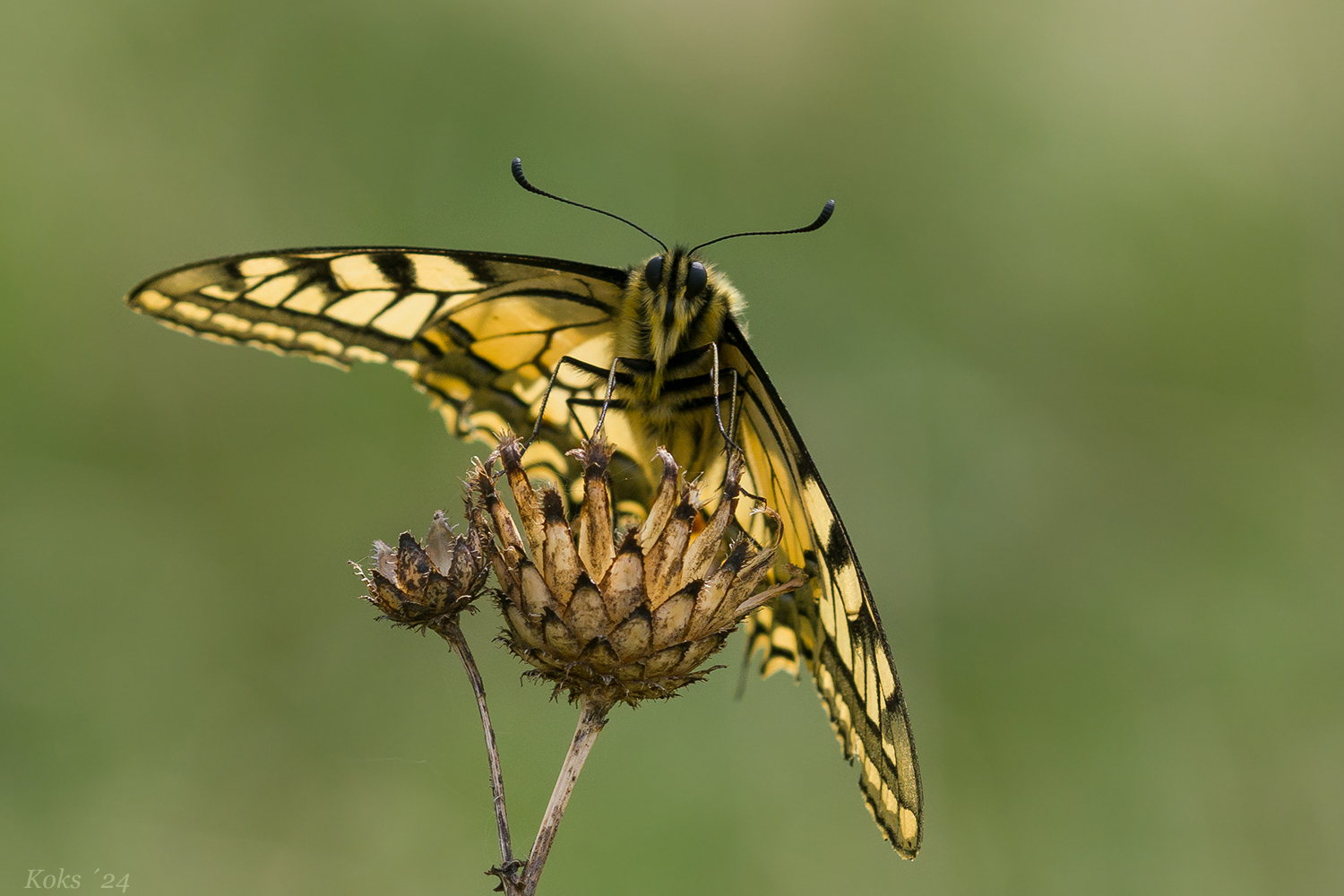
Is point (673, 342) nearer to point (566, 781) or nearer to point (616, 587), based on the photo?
point (616, 587)

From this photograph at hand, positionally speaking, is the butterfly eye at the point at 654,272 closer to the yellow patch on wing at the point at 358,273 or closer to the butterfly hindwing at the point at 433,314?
the butterfly hindwing at the point at 433,314

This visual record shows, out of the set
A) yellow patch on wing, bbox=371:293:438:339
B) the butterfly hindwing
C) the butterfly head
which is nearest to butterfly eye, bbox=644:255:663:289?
the butterfly head

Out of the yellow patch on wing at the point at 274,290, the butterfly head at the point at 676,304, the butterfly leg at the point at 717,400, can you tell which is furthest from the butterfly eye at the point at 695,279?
the yellow patch on wing at the point at 274,290

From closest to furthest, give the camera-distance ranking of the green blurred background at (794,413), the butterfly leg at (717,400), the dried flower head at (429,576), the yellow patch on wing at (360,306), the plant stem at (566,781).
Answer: the plant stem at (566,781) → the dried flower head at (429,576) → the butterfly leg at (717,400) → the yellow patch on wing at (360,306) → the green blurred background at (794,413)

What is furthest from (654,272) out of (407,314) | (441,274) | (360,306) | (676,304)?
(360,306)

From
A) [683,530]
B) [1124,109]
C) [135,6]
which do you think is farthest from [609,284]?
[1124,109]
